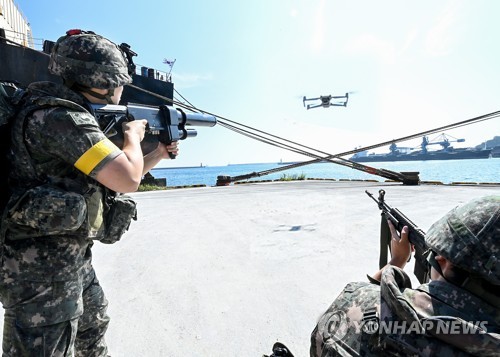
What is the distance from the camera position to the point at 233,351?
1.83 meters

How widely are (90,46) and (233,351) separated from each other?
190cm

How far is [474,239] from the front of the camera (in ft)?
3.15

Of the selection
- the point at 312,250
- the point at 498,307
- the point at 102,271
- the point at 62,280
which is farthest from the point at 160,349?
the point at 312,250

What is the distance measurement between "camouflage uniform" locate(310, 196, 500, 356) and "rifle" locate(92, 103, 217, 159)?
141 cm

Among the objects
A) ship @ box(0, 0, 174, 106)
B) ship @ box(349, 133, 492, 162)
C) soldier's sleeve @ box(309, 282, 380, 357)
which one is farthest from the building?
ship @ box(349, 133, 492, 162)

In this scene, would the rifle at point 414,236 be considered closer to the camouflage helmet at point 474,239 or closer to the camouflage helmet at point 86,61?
the camouflage helmet at point 474,239

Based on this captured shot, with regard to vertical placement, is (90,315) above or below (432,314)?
below

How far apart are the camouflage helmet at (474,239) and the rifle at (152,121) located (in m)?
1.60

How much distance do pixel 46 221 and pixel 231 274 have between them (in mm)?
1982

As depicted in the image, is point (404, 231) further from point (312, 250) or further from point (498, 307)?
point (312, 250)

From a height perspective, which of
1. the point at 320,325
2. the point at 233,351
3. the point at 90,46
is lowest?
the point at 233,351

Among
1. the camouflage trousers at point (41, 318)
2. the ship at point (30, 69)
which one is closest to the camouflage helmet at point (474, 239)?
the camouflage trousers at point (41, 318)

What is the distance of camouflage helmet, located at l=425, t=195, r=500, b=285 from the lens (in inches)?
35.9

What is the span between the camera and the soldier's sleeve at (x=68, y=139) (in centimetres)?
120
